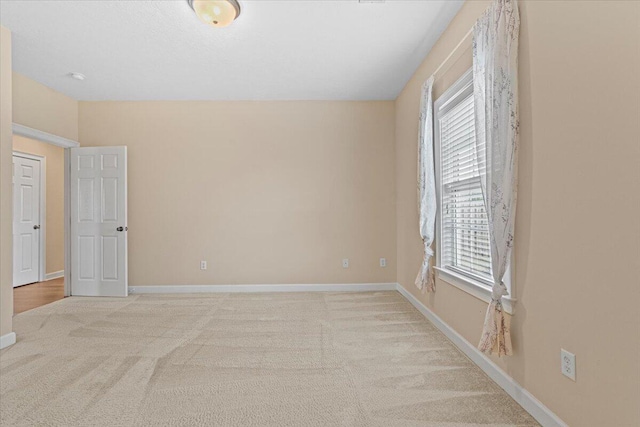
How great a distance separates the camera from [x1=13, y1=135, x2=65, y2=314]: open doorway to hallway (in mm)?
5715

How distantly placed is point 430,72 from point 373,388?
3.04 m

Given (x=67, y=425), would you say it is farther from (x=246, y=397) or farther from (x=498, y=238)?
(x=498, y=238)

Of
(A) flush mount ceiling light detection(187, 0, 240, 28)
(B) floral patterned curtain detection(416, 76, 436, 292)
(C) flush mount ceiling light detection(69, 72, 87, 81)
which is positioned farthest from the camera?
(C) flush mount ceiling light detection(69, 72, 87, 81)

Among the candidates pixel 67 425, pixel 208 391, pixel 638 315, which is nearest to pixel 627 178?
pixel 638 315

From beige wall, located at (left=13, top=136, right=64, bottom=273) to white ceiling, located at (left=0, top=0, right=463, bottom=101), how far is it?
227 centimetres

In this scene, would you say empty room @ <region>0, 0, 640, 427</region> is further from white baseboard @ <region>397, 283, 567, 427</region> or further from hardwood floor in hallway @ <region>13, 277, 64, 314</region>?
hardwood floor in hallway @ <region>13, 277, 64, 314</region>

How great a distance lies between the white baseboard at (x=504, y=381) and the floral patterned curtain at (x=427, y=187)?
0.42 m

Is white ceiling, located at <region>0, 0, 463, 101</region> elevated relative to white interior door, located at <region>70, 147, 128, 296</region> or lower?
elevated

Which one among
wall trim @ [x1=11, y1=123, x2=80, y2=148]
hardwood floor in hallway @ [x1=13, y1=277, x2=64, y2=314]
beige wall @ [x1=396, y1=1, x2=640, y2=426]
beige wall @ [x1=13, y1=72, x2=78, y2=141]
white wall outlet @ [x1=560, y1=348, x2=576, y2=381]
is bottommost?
hardwood floor in hallway @ [x1=13, y1=277, x2=64, y2=314]

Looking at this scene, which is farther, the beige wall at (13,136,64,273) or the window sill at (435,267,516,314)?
the beige wall at (13,136,64,273)

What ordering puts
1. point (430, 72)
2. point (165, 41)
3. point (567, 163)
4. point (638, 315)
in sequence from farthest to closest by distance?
point (430, 72) → point (165, 41) → point (567, 163) → point (638, 315)

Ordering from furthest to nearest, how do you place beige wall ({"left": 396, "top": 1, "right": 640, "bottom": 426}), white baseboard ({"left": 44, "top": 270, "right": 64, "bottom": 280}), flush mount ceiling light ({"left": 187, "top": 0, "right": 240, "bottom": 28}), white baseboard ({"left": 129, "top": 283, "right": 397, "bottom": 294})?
white baseboard ({"left": 44, "top": 270, "right": 64, "bottom": 280}) < white baseboard ({"left": 129, "top": 283, "right": 397, "bottom": 294}) < flush mount ceiling light ({"left": 187, "top": 0, "right": 240, "bottom": 28}) < beige wall ({"left": 396, "top": 1, "right": 640, "bottom": 426})

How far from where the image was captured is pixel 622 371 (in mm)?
1380

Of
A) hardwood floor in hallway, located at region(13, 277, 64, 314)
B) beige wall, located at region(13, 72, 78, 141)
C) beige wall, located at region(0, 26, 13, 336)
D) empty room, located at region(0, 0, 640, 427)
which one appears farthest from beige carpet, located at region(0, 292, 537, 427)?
beige wall, located at region(13, 72, 78, 141)
